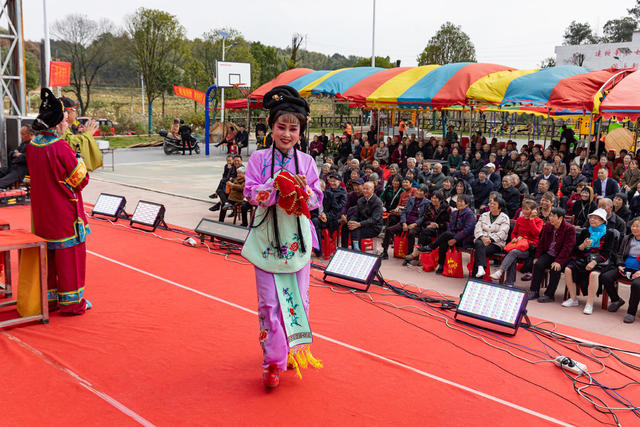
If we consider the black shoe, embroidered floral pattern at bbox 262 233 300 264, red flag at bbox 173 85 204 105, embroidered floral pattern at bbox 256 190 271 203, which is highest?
red flag at bbox 173 85 204 105

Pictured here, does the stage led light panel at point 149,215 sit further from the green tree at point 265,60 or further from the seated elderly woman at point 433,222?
the green tree at point 265,60

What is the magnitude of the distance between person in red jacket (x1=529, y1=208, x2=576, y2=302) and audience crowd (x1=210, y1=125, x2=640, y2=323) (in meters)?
0.01

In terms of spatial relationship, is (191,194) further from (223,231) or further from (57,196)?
(57,196)

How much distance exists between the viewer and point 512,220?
8695 mm

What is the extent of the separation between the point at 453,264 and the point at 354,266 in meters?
1.80

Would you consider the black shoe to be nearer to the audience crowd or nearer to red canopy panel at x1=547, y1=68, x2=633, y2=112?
the audience crowd

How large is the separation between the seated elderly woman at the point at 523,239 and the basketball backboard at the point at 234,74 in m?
18.8

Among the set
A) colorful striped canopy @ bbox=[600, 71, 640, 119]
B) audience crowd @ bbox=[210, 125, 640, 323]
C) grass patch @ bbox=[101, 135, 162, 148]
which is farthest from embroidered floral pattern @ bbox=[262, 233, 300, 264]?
grass patch @ bbox=[101, 135, 162, 148]

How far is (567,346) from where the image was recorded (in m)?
5.13

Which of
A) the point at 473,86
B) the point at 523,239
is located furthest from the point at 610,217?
the point at 473,86

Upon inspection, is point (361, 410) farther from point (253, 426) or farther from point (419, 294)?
point (419, 294)

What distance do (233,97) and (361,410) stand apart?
33404 mm

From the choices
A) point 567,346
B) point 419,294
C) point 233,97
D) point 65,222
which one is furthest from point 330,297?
point 233,97

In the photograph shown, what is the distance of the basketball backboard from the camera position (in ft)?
79.8
